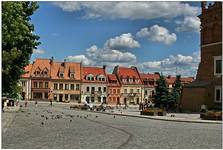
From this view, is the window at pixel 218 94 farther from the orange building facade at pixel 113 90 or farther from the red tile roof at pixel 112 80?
the red tile roof at pixel 112 80

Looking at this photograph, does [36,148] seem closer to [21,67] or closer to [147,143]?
[147,143]

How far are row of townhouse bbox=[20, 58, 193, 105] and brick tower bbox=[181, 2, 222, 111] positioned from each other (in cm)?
5631

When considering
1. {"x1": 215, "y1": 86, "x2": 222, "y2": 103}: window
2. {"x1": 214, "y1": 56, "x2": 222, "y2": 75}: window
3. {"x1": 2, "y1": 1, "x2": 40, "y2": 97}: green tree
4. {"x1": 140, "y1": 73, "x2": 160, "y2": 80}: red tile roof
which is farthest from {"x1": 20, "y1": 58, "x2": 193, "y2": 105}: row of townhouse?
{"x1": 2, "y1": 1, "x2": 40, "y2": 97}: green tree

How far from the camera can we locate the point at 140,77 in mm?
119000

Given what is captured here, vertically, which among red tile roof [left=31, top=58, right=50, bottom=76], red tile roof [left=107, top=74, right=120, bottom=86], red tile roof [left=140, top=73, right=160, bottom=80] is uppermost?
red tile roof [left=31, top=58, right=50, bottom=76]

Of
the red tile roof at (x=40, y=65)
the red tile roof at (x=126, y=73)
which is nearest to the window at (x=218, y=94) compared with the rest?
the red tile roof at (x=40, y=65)

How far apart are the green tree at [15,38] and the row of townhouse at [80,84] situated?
7281 cm

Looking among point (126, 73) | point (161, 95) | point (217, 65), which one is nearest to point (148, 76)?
point (126, 73)

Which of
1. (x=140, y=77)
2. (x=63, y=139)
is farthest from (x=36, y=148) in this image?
(x=140, y=77)

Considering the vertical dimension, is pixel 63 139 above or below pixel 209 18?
below

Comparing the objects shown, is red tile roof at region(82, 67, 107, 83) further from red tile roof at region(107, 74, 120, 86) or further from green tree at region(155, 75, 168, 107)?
green tree at region(155, 75, 168, 107)

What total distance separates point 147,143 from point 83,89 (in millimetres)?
94088

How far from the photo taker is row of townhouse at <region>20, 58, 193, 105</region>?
105062mm

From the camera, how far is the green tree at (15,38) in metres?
19.5
